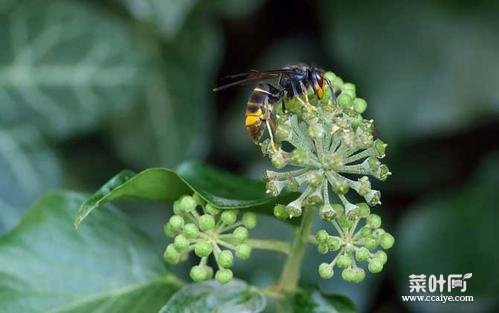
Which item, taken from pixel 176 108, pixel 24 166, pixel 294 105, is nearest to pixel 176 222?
pixel 294 105

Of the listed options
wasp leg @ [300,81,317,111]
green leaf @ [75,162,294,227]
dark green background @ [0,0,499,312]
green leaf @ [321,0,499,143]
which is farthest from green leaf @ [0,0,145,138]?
wasp leg @ [300,81,317,111]

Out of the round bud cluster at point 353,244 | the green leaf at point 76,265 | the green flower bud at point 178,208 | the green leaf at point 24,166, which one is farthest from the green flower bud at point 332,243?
the green leaf at point 24,166

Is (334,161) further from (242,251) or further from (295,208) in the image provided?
(242,251)

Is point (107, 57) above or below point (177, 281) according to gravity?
above

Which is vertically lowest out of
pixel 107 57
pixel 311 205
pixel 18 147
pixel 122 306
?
pixel 122 306

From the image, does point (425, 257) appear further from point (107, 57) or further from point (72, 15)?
point (72, 15)

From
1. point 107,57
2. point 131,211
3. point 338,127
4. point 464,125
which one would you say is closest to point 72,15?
point 107,57
